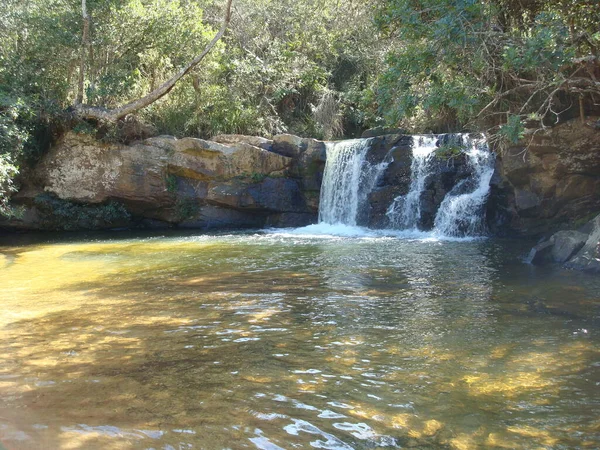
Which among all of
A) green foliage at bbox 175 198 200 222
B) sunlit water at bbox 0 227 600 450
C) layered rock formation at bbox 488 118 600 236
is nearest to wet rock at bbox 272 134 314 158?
green foliage at bbox 175 198 200 222

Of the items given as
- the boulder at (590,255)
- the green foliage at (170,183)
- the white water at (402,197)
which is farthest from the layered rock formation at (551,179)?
the green foliage at (170,183)

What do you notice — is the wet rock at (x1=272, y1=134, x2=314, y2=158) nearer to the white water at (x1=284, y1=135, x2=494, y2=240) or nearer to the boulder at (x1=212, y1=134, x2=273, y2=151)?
the boulder at (x1=212, y1=134, x2=273, y2=151)

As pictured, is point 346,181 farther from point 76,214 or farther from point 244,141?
point 76,214

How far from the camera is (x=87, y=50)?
684 inches

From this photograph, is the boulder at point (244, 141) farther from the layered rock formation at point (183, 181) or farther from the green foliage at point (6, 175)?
the green foliage at point (6, 175)

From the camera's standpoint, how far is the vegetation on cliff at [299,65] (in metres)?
9.19

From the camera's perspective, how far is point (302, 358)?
5.14 m

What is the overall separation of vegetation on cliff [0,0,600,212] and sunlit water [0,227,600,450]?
3.21 metres

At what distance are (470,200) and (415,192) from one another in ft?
5.36

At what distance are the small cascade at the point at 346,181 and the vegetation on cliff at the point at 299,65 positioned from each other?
1.63 m

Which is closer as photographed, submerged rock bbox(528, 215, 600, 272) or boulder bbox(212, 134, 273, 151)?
submerged rock bbox(528, 215, 600, 272)

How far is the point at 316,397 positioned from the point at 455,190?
1142 centimetres

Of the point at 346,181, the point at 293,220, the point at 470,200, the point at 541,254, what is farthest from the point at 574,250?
the point at 293,220

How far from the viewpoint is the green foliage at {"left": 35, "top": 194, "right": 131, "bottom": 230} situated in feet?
55.6
